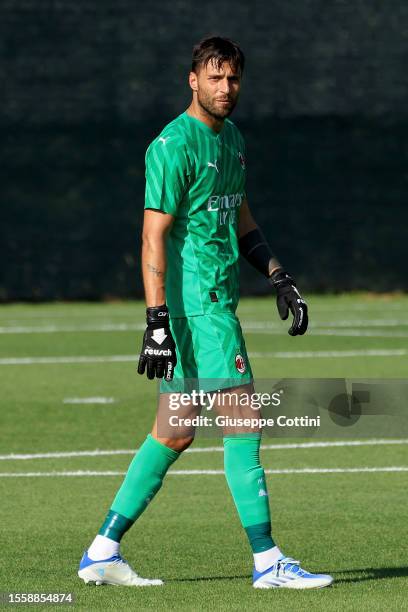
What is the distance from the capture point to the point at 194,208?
728 centimetres

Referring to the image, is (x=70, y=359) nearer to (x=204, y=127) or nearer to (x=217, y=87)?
(x=204, y=127)

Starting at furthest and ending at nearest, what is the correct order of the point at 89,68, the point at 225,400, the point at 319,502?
the point at 89,68, the point at 319,502, the point at 225,400

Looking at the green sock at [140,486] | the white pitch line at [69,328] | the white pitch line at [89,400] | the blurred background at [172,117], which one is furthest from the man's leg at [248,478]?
the blurred background at [172,117]

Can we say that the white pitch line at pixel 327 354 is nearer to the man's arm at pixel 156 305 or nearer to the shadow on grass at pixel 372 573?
the shadow on grass at pixel 372 573

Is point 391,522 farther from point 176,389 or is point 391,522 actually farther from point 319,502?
point 176,389

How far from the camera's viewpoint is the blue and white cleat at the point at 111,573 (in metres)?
7.25

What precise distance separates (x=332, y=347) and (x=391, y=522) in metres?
10.5

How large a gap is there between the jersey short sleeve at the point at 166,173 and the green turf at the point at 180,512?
1.70m

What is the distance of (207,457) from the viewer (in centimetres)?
1134

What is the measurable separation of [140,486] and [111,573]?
1.32 ft

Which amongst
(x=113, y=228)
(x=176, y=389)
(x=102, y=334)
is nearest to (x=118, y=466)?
(x=176, y=389)

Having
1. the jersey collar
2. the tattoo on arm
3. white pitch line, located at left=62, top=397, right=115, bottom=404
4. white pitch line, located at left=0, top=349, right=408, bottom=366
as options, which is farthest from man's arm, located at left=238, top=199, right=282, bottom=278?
white pitch line, located at left=0, top=349, right=408, bottom=366

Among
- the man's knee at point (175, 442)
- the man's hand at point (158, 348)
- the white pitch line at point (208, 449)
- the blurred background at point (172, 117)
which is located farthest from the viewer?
the blurred background at point (172, 117)

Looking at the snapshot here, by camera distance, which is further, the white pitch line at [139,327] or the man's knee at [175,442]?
the white pitch line at [139,327]
